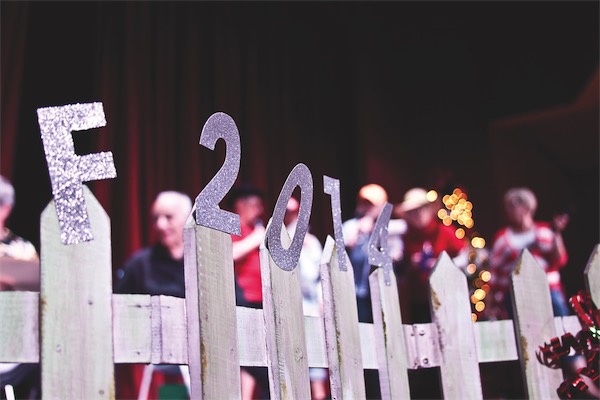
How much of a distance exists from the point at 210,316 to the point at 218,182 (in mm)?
309

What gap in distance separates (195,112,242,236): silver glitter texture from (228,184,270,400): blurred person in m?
1.85

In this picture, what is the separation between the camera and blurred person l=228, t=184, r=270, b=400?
160 inches

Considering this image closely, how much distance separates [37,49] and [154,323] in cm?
429

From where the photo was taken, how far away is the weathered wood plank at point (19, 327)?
149 cm

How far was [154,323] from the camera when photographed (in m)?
1.66

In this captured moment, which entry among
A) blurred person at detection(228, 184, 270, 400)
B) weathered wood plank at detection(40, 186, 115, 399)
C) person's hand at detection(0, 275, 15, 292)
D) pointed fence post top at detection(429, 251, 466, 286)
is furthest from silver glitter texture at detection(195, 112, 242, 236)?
blurred person at detection(228, 184, 270, 400)

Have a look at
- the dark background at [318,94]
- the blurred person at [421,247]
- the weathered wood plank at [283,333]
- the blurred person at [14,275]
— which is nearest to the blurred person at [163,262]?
the blurred person at [14,275]

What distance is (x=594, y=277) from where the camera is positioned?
258 cm

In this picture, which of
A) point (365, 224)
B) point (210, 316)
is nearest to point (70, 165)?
point (210, 316)

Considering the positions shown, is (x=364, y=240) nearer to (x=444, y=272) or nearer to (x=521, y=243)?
(x=521, y=243)

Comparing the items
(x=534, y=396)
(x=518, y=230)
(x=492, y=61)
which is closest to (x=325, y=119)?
(x=492, y=61)

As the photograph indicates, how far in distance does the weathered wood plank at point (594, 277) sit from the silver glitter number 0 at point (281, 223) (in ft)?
3.37

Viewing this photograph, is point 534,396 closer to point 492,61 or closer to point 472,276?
point 472,276

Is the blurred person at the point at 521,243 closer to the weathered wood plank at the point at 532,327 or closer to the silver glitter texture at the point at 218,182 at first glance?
the weathered wood plank at the point at 532,327
